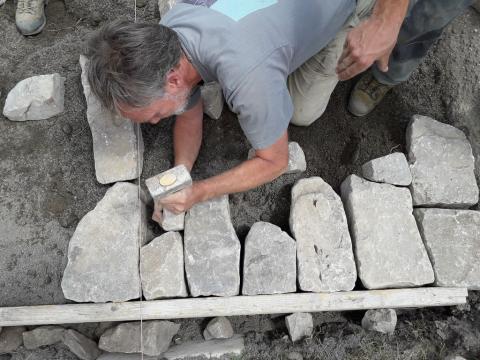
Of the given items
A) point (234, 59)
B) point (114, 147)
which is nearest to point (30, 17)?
point (114, 147)

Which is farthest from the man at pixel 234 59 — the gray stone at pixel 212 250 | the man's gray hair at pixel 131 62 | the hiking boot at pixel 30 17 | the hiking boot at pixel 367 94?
the hiking boot at pixel 30 17

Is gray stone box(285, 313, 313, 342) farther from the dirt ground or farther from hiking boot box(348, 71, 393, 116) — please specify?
hiking boot box(348, 71, 393, 116)

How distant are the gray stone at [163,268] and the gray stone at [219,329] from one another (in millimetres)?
244

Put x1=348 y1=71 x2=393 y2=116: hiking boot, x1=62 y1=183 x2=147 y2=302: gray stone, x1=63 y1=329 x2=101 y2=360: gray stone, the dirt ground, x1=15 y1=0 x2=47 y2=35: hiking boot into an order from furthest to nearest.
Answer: x1=15 y1=0 x2=47 y2=35: hiking boot < x1=348 y1=71 x2=393 y2=116: hiking boot < the dirt ground < x1=63 y1=329 x2=101 y2=360: gray stone < x1=62 y1=183 x2=147 y2=302: gray stone

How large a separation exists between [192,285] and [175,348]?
420 mm

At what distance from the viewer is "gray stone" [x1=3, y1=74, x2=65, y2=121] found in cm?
284

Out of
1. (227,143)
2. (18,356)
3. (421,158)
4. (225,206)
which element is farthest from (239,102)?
(18,356)

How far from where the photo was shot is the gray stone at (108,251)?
2.37m

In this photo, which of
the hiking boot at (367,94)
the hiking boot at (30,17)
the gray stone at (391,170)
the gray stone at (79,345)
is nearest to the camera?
the gray stone at (79,345)

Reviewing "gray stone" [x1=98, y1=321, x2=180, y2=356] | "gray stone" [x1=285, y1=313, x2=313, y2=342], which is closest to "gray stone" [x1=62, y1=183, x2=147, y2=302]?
"gray stone" [x1=98, y1=321, x2=180, y2=356]

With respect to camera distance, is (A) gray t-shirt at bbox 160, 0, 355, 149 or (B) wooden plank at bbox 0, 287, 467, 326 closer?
(A) gray t-shirt at bbox 160, 0, 355, 149

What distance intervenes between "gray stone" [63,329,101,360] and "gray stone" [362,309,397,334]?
1.55 meters

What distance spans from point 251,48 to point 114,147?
1.11 meters

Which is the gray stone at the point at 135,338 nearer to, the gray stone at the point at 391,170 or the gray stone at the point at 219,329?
the gray stone at the point at 219,329
